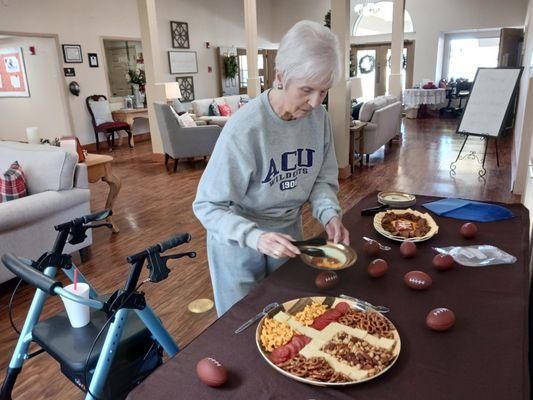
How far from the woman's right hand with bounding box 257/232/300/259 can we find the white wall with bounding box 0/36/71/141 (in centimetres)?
721

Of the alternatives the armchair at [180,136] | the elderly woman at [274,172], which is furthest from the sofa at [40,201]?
the armchair at [180,136]

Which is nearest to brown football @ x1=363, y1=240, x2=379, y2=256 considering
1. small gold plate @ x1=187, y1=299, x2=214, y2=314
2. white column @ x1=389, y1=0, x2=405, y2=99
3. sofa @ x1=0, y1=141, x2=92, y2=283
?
small gold plate @ x1=187, y1=299, x2=214, y2=314

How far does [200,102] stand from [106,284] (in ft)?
19.8

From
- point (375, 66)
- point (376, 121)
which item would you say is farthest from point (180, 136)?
point (375, 66)

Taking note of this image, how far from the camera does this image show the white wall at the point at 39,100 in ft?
23.2

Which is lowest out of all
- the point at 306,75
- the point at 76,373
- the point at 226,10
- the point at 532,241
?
the point at 76,373

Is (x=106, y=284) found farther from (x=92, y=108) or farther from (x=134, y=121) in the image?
(x=134, y=121)

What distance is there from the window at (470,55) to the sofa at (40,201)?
11.0m

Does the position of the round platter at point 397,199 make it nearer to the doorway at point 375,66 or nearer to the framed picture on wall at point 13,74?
the framed picture on wall at point 13,74

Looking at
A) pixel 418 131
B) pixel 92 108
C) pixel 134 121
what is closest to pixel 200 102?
pixel 134 121

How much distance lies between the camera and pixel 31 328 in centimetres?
151

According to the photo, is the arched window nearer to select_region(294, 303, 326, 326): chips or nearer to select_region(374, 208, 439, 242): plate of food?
select_region(374, 208, 439, 242): plate of food

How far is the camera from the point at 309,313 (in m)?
0.96

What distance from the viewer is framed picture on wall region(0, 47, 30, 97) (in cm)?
754
